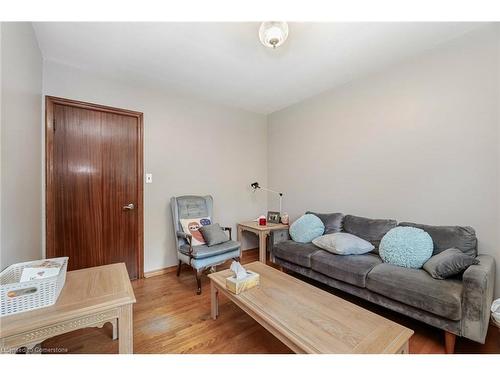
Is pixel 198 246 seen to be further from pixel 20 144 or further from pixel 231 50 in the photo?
pixel 231 50

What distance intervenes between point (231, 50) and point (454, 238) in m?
2.55

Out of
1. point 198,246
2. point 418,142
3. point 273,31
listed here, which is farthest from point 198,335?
point 418,142

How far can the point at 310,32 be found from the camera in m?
1.84

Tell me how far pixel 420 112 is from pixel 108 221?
11.7 feet

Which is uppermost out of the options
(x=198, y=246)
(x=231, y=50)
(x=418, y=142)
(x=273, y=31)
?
(x=231, y=50)

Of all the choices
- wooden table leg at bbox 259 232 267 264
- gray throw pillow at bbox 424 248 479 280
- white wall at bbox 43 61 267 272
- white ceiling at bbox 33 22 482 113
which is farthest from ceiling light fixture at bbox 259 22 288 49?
wooden table leg at bbox 259 232 267 264

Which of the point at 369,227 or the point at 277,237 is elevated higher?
the point at 369,227

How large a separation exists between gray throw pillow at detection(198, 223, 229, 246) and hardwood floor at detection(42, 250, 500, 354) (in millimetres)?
637

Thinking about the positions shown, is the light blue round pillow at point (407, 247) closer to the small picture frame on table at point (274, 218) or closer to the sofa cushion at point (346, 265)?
the sofa cushion at point (346, 265)

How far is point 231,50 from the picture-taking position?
208cm

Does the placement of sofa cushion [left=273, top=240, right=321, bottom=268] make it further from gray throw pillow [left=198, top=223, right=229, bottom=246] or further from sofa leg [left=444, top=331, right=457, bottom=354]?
sofa leg [left=444, top=331, right=457, bottom=354]

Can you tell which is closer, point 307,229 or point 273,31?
point 273,31
